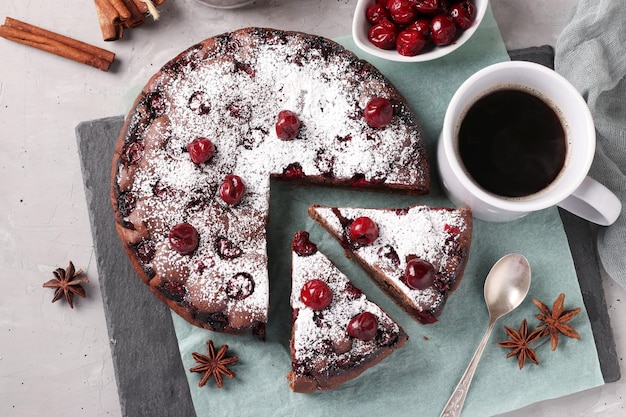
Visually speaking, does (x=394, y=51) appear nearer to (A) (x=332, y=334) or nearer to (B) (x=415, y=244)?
(B) (x=415, y=244)

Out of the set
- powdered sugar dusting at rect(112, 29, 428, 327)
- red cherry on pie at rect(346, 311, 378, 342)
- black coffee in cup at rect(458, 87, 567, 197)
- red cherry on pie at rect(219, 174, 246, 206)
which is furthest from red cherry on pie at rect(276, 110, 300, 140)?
red cherry on pie at rect(346, 311, 378, 342)

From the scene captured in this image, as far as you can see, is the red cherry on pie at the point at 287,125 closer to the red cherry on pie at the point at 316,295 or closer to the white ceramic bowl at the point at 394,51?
the white ceramic bowl at the point at 394,51

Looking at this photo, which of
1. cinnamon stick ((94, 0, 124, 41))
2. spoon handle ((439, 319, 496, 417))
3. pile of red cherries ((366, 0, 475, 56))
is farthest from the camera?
cinnamon stick ((94, 0, 124, 41))

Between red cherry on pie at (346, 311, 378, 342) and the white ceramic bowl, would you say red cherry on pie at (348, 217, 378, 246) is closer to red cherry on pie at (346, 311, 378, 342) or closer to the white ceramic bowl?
red cherry on pie at (346, 311, 378, 342)

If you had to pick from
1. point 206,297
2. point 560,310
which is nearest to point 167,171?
point 206,297

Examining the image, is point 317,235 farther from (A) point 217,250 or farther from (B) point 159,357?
(B) point 159,357

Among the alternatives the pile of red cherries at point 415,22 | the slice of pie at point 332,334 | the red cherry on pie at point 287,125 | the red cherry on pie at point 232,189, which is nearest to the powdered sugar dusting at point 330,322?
the slice of pie at point 332,334

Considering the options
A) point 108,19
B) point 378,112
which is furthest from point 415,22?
point 108,19
